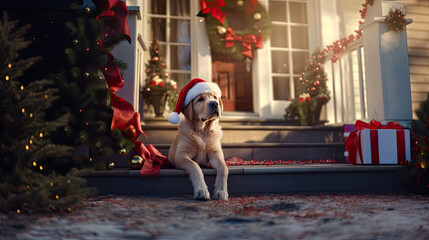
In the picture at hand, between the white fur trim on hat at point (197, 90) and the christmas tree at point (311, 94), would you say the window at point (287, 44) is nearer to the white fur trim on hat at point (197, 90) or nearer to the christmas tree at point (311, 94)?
the christmas tree at point (311, 94)

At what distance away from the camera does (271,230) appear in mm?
1323

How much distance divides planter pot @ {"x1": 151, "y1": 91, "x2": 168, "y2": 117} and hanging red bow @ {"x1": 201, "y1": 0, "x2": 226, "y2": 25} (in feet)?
4.69

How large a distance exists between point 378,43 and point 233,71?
7.24 ft

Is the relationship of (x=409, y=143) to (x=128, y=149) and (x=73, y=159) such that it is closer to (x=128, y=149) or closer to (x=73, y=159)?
(x=128, y=149)

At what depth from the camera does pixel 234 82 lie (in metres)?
5.10

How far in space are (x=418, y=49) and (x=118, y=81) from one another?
417cm

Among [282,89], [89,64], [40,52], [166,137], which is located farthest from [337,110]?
[40,52]

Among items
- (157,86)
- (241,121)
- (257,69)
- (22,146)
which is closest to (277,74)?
(257,69)

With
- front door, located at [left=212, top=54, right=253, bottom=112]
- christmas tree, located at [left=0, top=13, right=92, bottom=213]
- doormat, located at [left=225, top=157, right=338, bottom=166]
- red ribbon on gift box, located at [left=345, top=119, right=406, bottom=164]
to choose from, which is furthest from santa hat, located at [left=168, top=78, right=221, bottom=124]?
front door, located at [left=212, top=54, right=253, bottom=112]

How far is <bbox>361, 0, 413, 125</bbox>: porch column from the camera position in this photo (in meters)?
3.40

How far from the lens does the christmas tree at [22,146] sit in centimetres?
148

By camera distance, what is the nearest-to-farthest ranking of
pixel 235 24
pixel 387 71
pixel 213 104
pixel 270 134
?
pixel 213 104 < pixel 387 71 < pixel 270 134 < pixel 235 24

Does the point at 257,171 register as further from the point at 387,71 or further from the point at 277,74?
the point at 277,74

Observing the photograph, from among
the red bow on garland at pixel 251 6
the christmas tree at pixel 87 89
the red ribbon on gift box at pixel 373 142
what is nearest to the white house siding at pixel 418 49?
the red ribbon on gift box at pixel 373 142
